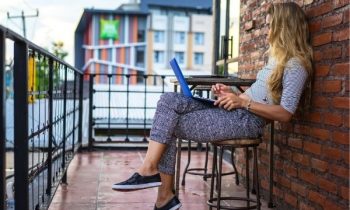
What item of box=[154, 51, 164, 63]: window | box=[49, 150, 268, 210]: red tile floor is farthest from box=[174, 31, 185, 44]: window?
box=[49, 150, 268, 210]: red tile floor

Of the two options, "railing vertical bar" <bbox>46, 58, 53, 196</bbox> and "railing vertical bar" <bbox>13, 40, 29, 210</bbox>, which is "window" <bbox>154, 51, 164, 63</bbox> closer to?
"railing vertical bar" <bbox>46, 58, 53, 196</bbox>

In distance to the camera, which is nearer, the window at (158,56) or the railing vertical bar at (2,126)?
the railing vertical bar at (2,126)

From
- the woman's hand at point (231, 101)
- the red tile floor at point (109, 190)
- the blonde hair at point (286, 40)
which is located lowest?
the red tile floor at point (109, 190)

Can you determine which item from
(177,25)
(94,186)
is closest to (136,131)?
(94,186)

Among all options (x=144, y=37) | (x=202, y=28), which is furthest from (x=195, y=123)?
(x=202, y=28)

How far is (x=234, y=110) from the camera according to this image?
2615 millimetres

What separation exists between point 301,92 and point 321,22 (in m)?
0.38

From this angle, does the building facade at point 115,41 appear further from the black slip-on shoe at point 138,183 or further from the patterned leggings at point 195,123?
the black slip-on shoe at point 138,183

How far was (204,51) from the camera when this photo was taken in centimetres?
5212

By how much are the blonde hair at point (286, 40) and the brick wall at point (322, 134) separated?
5 centimetres

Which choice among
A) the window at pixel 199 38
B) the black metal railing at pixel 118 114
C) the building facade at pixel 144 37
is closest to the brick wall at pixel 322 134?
the black metal railing at pixel 118 114

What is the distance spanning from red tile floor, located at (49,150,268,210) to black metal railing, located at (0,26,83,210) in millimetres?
185

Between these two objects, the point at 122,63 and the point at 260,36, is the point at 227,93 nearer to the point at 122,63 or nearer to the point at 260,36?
the point at 260,36

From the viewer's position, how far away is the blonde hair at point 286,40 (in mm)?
2537
